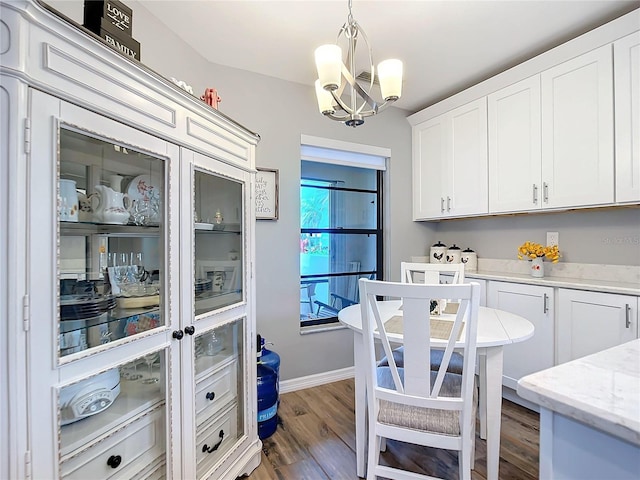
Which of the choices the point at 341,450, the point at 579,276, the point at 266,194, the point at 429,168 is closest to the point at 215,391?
the point at 341,450

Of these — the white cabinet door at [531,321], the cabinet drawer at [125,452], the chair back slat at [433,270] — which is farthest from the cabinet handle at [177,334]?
the white cabinet door at [531,321]

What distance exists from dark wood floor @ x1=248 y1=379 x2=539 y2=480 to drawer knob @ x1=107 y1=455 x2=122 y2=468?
2.68 feet

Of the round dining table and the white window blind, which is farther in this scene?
the white window blind

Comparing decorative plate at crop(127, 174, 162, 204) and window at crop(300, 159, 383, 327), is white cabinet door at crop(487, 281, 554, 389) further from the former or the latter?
decorative plate at crop(127, 174, 162, 204)

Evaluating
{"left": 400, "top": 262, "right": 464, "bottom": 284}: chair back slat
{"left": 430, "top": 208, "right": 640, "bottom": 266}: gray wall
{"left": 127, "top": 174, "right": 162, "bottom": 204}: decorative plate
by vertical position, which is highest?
{"left": 127, "top": 174, "right": 162, "bottom": 204}: decorative plate

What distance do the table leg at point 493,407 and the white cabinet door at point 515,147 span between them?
54.7 inches

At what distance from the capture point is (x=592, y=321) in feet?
6.55

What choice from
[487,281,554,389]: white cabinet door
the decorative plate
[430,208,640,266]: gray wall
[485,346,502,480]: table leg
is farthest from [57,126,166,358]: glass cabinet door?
[430,208,640,266]: gray wall

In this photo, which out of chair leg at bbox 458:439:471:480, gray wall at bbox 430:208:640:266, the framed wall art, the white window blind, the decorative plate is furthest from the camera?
the white window blind

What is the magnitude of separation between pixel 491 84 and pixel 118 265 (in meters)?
2.88

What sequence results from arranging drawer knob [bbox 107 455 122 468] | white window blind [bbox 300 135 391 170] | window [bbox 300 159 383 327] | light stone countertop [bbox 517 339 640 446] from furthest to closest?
window [bbox 300 159 383 327], white window blind [bbox 300 135 391 170], drawer knob [bbox 107 455 122 468], light stone countertop [bbox 517 339 640 446]

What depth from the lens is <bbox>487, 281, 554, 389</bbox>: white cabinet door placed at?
7.27ft

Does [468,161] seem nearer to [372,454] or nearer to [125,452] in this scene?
[372,454]

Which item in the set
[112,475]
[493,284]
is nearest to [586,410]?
[112,475]
